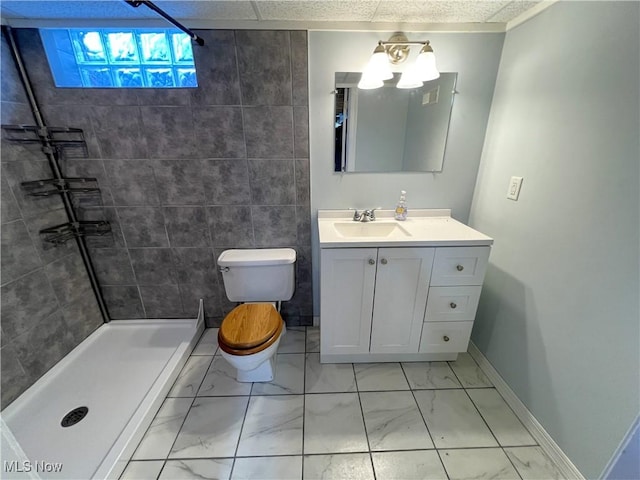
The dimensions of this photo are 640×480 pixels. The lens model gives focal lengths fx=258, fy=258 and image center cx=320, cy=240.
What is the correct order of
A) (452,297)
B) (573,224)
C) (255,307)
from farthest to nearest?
(255,307)
(452,297)
(573,224)

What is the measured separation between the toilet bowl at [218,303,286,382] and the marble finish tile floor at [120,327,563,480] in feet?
0.33

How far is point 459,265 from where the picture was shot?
1431 mm

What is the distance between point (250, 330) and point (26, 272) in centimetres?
128

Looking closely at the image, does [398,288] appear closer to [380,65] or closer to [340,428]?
[340,428]

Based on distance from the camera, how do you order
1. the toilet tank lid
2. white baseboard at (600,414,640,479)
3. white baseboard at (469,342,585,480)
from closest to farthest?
white baseboard at (600,414,640,479)
white baseboard at (469,342,585,480)
the toilet tank lid

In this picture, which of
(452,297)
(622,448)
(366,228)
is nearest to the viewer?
(622,448)

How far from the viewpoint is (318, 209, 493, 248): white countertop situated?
1379mm

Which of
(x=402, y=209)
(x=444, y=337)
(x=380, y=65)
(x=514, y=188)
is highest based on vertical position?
(x=380, y=65)

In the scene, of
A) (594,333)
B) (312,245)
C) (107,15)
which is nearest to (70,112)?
(107,15)

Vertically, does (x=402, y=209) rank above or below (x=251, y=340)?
above

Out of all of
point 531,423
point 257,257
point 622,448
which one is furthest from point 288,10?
point 531,423

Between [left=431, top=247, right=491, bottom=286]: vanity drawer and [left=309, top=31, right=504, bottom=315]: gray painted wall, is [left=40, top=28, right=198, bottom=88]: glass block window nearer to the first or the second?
[left=309, top=31, right=504, bottom=315]: gray painted wall

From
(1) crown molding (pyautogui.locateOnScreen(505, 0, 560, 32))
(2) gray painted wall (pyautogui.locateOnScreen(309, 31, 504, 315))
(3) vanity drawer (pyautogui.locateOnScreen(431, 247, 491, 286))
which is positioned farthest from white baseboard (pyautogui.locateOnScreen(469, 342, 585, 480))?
(1) crown molding (pyautogui.locateOnScreen(505, 0, 560, 32))

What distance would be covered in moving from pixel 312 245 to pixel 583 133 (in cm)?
146
